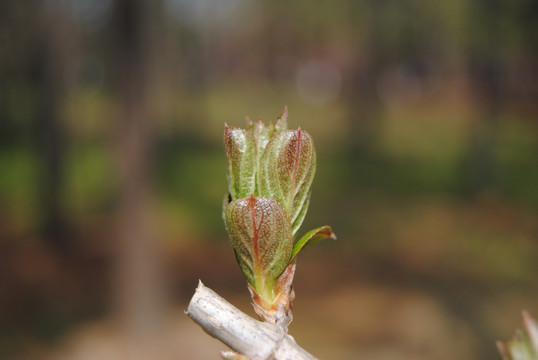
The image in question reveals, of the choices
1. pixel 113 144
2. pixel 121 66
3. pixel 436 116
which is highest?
pixel 121 66

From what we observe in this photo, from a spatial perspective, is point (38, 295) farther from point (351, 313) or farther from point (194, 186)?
point (194, 186)

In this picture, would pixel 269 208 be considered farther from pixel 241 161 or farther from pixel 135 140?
pixel 135 140

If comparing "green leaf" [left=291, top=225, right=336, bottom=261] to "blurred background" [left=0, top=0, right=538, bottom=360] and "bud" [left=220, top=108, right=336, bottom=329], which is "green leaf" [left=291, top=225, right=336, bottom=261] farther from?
"blurred background" [left=0, top=0, right=538, bottom=360]

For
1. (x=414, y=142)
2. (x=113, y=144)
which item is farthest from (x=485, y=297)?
(x=414, y=142)

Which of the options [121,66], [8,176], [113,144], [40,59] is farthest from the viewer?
[8,176]

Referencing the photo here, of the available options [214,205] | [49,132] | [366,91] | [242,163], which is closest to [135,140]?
[49,132]

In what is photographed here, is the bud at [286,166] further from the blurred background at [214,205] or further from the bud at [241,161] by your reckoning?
the blurred background at [214,205]

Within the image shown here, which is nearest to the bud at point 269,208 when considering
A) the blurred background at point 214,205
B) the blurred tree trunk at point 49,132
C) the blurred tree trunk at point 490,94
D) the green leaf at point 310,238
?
the green leaf at point 310,238

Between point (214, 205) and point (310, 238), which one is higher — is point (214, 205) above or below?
below
